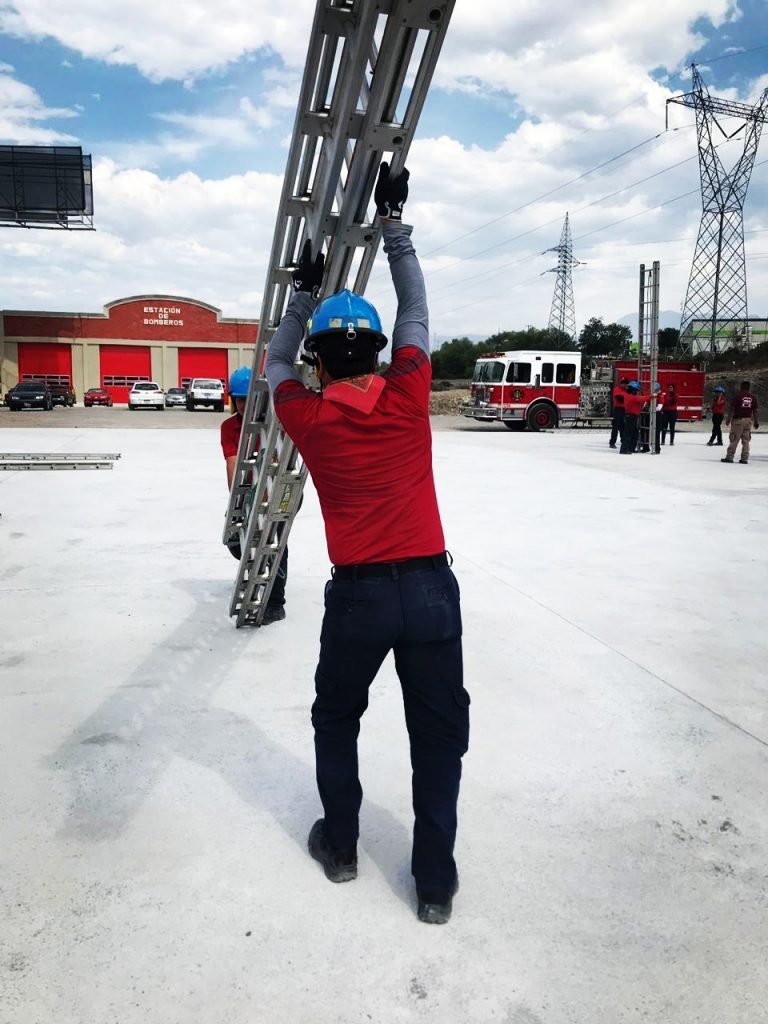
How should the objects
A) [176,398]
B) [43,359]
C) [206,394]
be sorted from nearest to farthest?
1. [206,394]
2. [176,398]
3. [43,359]

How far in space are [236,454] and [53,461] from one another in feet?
29.6

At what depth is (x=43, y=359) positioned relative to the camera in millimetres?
48844

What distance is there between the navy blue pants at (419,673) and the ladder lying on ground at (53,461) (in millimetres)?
11708

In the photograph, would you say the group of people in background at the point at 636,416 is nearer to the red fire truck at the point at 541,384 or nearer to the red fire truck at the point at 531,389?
the red fire truck at the point at 541,384

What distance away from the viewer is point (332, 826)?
8.91 ft

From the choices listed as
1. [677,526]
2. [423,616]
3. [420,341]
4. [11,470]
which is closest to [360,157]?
[420,341]

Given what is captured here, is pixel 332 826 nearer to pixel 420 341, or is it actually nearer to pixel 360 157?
pixel 420 341

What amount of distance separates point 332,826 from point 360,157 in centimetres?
246

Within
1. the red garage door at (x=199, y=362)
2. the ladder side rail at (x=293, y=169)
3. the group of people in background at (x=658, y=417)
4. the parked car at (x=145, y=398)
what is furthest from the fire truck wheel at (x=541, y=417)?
the red garage door at (x=199, y=362)

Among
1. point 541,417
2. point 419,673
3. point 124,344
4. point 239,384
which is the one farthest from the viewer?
point 124,344

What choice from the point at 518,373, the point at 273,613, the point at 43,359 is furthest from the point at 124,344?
the point at 273,613

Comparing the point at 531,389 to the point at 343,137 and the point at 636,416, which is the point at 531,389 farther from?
the point at 343,137

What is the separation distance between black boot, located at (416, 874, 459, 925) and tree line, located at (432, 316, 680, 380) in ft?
221

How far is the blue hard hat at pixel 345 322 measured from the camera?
2.55 meters
